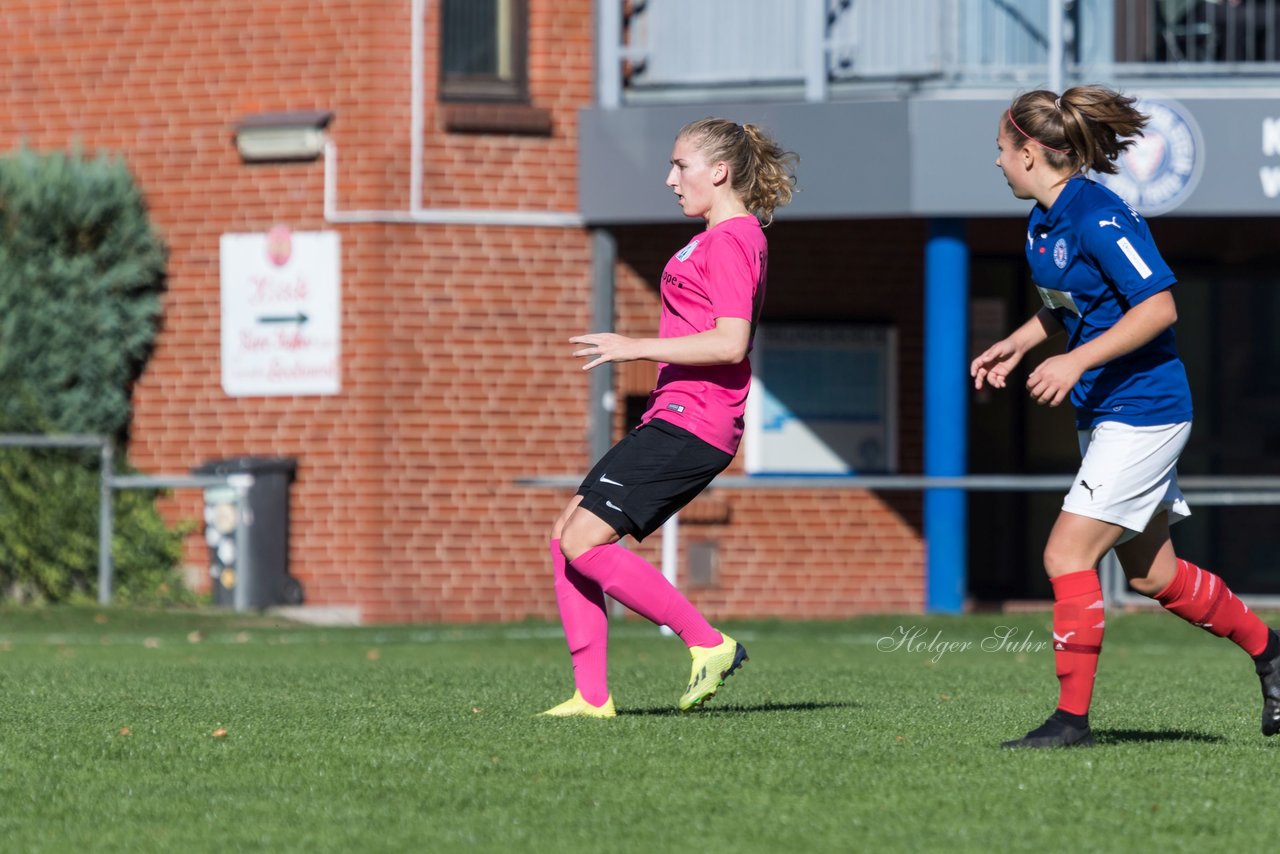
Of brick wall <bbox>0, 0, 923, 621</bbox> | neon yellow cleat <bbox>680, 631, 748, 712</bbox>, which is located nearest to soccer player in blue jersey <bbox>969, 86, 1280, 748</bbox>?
neon yellow cleat <bbox>680, 631, 748, 712</bbox>

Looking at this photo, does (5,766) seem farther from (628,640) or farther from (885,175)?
(885,175)

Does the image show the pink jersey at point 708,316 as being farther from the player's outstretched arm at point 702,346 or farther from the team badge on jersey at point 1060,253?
the team badge on jersey at point 1060,253

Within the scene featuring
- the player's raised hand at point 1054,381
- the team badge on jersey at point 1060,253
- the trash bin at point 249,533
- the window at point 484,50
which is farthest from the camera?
the window at point 484,50

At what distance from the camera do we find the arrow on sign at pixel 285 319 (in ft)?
51.0

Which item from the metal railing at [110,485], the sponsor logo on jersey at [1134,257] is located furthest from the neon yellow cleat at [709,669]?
the metal railing at [110,485]

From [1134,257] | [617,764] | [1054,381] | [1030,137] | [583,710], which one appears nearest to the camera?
[617,764]

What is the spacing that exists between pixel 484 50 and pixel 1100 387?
35.3 ft

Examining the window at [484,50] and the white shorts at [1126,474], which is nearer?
the white shorts at [1126,474]

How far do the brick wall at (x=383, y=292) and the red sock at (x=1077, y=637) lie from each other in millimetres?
9765

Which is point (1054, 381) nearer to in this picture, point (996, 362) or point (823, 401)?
point (996, 362)

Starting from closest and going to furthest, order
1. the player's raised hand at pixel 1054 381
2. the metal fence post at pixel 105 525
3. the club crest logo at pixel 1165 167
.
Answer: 1. the player's raised hand at pixel 1054 381
2. the club crest logo at pixel 1165 167
3. the metal fence post at pixel 105 525

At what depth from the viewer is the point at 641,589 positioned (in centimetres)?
619

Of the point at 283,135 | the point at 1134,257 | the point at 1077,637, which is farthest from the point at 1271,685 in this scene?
the point at 283,135

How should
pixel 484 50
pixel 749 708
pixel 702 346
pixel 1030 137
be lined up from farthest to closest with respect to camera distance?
pixel 484 50
pixel 749 708
pixel 702 346
pixel 1030 137
